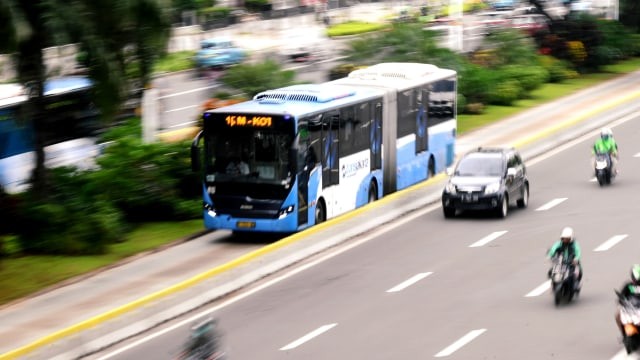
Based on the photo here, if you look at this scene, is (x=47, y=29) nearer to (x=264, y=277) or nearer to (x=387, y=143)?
(x=264, y=277)

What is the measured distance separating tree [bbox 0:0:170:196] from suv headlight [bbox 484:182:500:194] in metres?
8.72

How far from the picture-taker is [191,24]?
81438 mm

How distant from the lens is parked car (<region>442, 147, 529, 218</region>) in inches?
1259

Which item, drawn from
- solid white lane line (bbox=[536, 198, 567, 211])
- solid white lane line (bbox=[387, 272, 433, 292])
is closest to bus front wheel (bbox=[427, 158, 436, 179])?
solid white lane line (bbox=[536, 198, 567, 211])

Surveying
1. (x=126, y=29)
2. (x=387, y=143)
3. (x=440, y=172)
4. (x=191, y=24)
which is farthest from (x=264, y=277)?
(x=191, y=24)

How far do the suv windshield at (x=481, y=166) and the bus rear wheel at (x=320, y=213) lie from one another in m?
3.84

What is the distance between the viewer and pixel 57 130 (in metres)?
36.9

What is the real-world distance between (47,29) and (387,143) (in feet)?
36.9

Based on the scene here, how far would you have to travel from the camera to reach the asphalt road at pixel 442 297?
21.2m

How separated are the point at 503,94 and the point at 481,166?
18.9 meters

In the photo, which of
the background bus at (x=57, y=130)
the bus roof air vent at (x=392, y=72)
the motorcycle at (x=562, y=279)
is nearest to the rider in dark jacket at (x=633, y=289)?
the motorcycle at (x=562, y=279)

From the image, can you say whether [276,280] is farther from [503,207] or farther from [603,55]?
[603,55]

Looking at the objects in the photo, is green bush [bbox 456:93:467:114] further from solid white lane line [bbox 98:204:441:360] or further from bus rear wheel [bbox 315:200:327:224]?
bus rear wheel [bbox 315:200:327:224]

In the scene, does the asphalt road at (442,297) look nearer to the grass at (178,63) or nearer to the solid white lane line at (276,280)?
the solid white lane line at (276,280)
